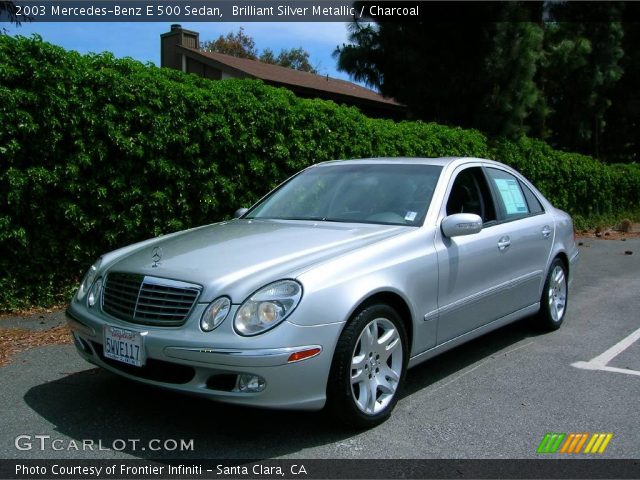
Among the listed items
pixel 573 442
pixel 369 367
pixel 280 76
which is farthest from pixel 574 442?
pixel 280 76

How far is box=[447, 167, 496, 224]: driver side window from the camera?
479 cm

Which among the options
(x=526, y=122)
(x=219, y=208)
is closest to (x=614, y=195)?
(x=526, y=122)

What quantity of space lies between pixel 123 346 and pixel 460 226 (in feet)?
7.29

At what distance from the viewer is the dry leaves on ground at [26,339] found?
207 inches

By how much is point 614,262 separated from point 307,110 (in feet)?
20.7

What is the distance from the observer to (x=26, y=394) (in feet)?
13.9

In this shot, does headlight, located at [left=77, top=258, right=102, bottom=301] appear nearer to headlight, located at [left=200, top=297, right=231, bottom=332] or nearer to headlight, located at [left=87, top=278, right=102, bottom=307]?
headlight, located at [left=87, top=278, right=102, bottom=307]

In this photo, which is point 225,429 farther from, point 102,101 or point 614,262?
point 614,262

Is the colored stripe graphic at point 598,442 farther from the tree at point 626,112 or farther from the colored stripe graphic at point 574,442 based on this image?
the tree at point 626,112

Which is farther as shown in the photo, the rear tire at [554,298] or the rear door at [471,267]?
the rear tire at [554,298]

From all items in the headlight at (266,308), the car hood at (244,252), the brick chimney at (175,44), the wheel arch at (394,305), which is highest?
the brick chimney at (175,44)

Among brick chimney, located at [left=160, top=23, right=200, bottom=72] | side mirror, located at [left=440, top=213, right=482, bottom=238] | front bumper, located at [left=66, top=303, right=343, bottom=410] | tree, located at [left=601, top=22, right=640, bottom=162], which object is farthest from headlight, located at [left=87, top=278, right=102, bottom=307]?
tree, located at [left=601, top=22, right=640, bottom=162]

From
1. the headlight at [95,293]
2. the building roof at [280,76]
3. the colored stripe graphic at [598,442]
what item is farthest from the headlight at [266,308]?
the building roof at [280,76]

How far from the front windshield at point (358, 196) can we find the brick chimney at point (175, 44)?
2009cm
